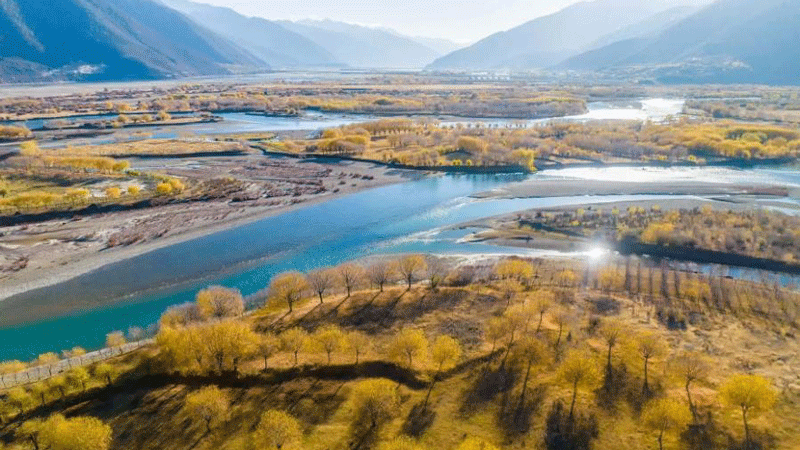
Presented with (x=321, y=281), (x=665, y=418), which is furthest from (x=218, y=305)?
(x=665, y=418)

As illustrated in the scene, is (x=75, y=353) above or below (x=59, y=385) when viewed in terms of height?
below

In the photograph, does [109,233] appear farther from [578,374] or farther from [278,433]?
[578,374]

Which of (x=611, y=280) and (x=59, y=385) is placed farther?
(x=611, y=280)

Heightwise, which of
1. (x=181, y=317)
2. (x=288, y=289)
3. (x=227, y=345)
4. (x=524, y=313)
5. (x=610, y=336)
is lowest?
(x=610, y=336)

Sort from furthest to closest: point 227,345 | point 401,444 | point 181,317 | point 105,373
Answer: point 181,317 < point 227,345 < point 105,373 < point 401,444

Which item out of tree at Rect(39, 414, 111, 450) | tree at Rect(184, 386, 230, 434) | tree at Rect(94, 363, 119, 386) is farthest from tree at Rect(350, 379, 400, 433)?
tree at Rect(94, 363, 119, 386)

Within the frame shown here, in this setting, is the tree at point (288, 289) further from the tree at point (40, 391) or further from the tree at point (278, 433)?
the tree at point (40, 391)

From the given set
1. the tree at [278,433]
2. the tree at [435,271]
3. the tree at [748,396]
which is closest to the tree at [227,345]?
the tree at [278,433]

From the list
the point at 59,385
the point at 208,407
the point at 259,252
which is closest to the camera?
the point at 208,407
